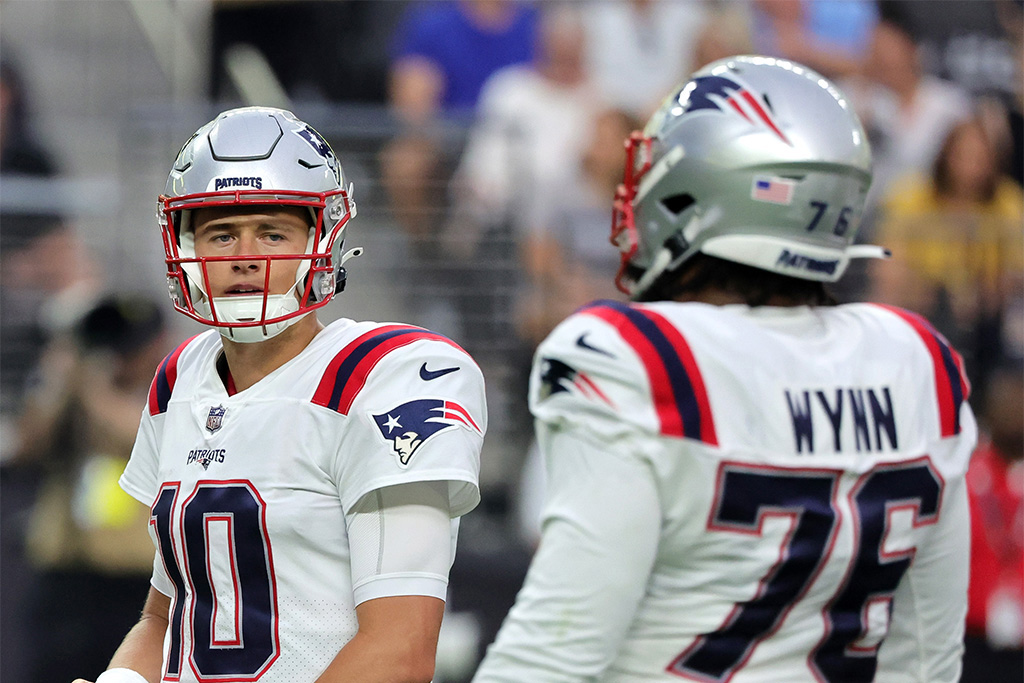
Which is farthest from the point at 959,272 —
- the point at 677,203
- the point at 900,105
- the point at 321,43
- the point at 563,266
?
the point at 677,203

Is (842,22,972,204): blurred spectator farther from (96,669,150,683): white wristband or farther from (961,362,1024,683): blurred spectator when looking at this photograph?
(96,669,150,683): white wristband

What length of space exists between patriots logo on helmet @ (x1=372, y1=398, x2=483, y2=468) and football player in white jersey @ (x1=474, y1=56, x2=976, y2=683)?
0.66ft

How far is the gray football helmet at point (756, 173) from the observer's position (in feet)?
6.47

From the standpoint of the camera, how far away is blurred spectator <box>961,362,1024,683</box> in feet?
15.5

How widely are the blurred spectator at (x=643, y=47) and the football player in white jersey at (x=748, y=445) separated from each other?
470cm

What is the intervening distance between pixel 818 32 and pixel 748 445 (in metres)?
5.49

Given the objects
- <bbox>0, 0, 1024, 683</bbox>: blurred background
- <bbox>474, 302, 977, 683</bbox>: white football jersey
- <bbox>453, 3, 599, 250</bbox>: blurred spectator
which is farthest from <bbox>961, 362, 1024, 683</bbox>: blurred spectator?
<bbox>474, 302, 977, 683</bbox>: white football jersey

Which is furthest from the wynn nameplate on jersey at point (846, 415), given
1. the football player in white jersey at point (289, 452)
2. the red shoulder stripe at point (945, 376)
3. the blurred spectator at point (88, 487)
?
the blurred spectator at point (88, 487)

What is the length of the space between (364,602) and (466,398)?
1.23ft

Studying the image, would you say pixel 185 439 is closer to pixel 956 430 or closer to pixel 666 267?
pixel 666 267

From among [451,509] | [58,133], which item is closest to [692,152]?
[451,509]

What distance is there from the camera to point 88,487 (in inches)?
213

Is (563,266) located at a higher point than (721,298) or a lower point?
lower

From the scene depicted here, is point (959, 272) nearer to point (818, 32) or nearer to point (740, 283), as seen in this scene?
point (818, 32)
